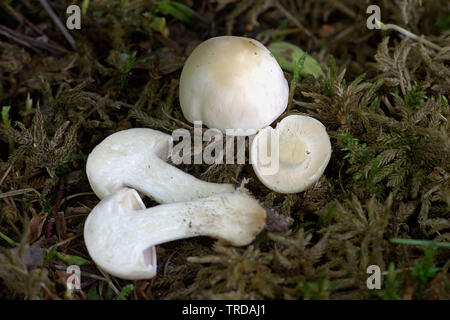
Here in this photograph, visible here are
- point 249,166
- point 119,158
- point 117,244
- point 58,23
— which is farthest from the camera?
point 58,23

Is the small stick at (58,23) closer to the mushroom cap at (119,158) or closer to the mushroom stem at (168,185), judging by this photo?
the mushroom cap at (119,158)

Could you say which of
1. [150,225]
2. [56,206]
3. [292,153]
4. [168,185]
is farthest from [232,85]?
[56,206]

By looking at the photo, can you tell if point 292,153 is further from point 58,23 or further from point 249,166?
point 58,23

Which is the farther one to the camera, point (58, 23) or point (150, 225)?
point (58, 23)

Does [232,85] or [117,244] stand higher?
[232,85]

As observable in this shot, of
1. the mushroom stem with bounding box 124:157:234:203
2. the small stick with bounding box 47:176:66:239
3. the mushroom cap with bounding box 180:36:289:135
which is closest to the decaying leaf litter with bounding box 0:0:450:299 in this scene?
the small stick with bounding box 47:176:66:239
